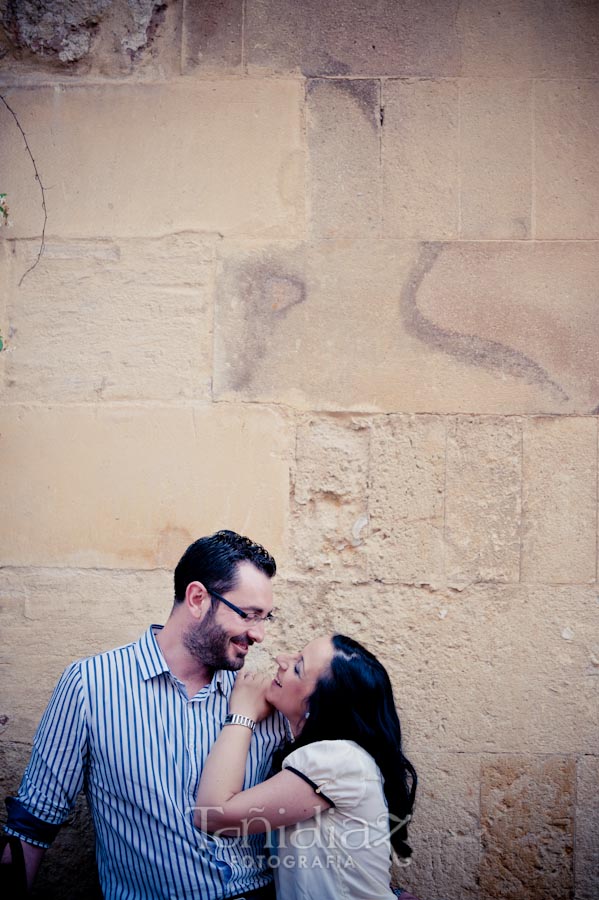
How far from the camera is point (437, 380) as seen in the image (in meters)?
3.30

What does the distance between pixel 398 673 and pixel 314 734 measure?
68 centimetres

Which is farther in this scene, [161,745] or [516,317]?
[516,317]

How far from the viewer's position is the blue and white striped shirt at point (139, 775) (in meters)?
2.60

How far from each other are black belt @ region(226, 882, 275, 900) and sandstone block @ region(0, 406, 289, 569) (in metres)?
1.12

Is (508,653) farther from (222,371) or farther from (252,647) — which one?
(222,371)

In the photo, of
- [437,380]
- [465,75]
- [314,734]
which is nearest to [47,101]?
[465,75]

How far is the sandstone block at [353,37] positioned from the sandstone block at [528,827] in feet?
8.66

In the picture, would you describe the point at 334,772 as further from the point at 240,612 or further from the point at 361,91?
the point at 361,91

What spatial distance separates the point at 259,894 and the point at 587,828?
128 centimetres

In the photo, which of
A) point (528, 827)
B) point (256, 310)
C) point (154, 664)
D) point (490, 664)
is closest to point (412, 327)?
point (256, 310)

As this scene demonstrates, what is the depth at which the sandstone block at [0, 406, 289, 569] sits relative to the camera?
328cm

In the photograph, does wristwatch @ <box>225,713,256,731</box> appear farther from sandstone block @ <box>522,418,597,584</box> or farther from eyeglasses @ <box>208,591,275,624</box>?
sandstone block @ <box>522,418,597,584</box>

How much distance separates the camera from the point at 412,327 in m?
3.32

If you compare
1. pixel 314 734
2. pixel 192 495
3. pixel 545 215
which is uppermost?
pixel 545 215
